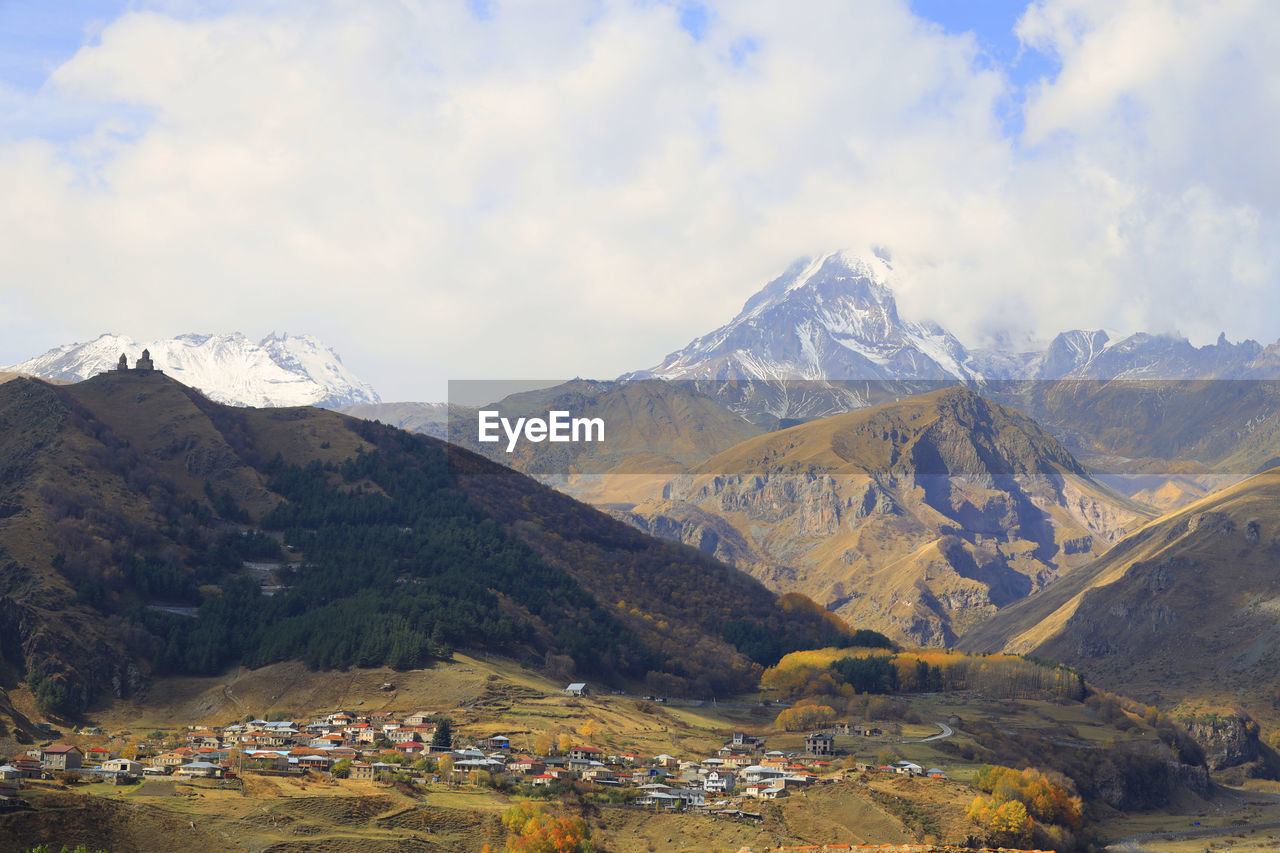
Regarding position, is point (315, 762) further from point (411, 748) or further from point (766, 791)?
point (766, 791)

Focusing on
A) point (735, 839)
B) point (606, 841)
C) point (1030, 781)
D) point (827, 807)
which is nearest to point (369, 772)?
point (606, 841)

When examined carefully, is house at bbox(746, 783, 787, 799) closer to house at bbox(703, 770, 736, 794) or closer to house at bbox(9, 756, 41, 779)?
house at bbox(703, 770, 736, 794)

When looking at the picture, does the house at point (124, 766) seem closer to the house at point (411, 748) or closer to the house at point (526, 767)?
the house at point (411, 748)

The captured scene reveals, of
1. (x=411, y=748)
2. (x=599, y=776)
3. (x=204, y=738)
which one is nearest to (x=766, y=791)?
(x=599, y=776)

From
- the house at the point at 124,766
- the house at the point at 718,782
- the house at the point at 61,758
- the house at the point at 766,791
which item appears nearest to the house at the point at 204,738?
the house at the point at 124,766

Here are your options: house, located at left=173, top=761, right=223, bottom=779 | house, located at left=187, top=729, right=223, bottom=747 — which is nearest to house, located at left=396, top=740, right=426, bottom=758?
house, located at left=187, top=729, right=223, bottom=747

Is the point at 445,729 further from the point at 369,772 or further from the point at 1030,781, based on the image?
the point at 1030,781
